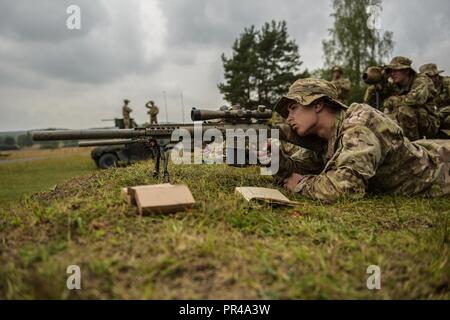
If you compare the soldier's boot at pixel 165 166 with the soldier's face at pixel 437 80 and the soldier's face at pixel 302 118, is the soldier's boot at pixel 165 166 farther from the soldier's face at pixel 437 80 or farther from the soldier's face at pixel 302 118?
the soldier's face at pixel 437 80

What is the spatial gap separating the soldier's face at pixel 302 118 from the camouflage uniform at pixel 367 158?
0.14m

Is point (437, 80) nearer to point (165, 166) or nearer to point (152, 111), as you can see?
point (165, 166)

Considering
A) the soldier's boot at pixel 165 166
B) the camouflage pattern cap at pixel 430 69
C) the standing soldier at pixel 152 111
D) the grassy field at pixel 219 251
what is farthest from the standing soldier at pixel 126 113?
the grassy field at pixel 219 251

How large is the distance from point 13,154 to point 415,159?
958 inches

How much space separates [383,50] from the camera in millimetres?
28625

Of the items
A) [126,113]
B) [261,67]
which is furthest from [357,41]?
[126,113]

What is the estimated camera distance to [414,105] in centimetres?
824

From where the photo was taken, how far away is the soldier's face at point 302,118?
4227 mm

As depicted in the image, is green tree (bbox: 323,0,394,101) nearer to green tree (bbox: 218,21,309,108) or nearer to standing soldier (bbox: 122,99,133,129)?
green tree (bbox: 218,21,309,108)

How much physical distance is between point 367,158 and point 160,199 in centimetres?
212

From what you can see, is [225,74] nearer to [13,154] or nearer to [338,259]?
[13,154]

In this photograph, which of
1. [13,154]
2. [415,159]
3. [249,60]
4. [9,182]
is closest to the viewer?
[415,159]
